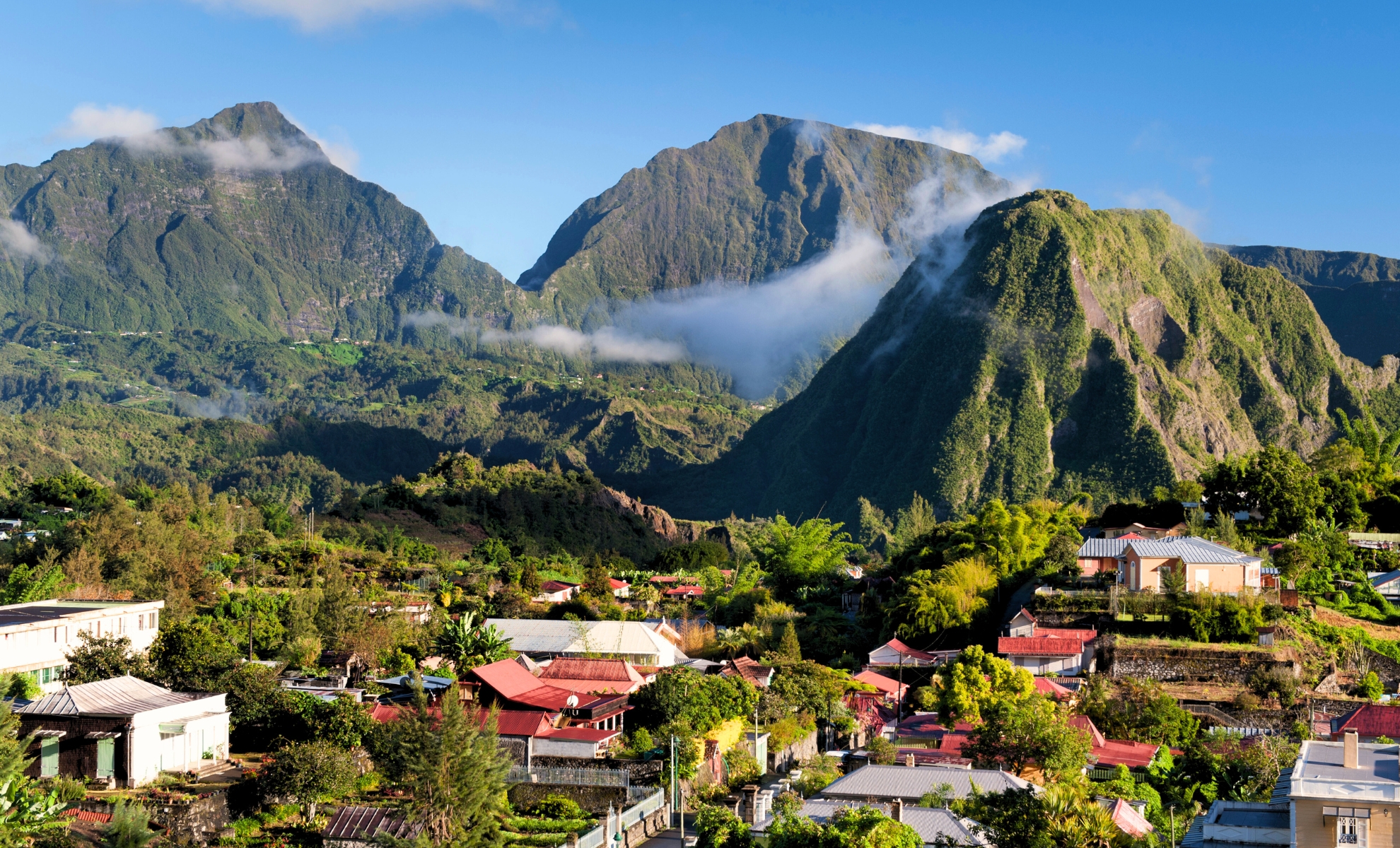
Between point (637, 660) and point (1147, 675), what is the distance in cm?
1695

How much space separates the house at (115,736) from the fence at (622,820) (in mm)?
9854

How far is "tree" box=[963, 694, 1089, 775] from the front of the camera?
30.2 metres

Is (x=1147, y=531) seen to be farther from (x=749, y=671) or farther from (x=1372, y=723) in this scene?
(x=1372, y=723)

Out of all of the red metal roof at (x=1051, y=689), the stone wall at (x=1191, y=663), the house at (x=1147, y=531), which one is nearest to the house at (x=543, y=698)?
the red metal roof at (x=1051, y=689)

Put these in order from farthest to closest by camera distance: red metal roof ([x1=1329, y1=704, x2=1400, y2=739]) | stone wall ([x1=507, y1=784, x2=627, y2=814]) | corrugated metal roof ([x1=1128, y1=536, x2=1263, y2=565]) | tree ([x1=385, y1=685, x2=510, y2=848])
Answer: corrugated metal roof ([x1=1128, y1=536, x2=1263, y2=565]) → red metal roof ([x1=1329, y1=704, x2=1400, y2=739]) → stone wall ([x1=507, y1=784, x2=627, y2=814]) → tree ([x1=385, y1=685, x2=510, y2=848])

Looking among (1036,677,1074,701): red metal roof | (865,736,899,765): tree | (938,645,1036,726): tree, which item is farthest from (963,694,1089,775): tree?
(1036,677,1074,701): red metal roof

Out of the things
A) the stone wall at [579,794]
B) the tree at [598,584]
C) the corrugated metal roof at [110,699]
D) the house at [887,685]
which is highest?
the corrugated metal roof at [110,699]

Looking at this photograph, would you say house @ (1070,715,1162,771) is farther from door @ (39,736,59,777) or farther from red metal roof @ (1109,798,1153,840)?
door @ (39,736,59,777)

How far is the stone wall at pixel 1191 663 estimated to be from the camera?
4134 centimetres

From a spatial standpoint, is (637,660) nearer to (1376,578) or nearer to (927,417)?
(1376,578)

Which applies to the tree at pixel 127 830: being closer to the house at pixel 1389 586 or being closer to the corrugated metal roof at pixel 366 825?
the corrugated metal roof at pixel 366 825

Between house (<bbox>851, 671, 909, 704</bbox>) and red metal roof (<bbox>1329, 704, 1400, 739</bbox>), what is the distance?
13.1 metres

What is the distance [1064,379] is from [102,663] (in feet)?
407

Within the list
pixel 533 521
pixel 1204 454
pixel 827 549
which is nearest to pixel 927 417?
pixel 1204 454
